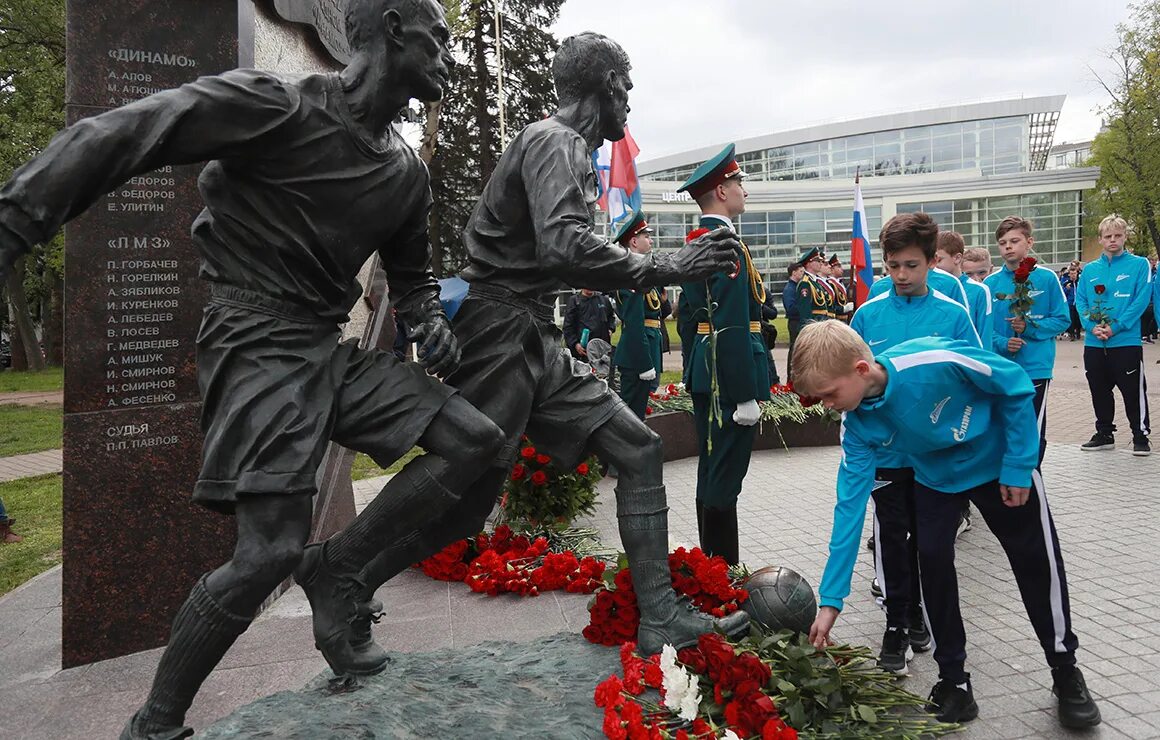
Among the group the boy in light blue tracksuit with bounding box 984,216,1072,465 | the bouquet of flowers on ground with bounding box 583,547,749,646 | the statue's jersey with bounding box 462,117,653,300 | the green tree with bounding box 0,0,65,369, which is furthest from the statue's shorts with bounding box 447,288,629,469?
the green tree with bounding box 0,0,65,369

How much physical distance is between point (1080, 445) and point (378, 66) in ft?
29.5

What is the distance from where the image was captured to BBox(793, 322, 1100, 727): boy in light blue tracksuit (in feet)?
9.62

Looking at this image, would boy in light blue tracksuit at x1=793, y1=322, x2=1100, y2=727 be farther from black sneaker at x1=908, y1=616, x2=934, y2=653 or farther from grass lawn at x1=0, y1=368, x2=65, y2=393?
grass lawn at x1=0, y1=368, x2=65, y2=393

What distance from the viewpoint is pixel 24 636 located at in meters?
4.30

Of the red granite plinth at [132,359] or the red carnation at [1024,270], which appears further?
the red carnation at [1024,270]

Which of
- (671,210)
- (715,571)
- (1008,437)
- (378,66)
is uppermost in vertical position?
(671,210)

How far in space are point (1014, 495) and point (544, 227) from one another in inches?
77.0

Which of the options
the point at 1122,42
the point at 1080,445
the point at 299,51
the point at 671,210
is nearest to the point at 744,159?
the point at 671,210

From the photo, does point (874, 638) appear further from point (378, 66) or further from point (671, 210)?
point (671, 210)

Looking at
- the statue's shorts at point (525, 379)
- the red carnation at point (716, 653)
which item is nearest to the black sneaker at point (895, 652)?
the red carnation at point (716, 653)

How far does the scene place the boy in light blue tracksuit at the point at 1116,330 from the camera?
26.8ft

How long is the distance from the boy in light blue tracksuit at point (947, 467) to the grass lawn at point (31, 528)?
5.36 metres

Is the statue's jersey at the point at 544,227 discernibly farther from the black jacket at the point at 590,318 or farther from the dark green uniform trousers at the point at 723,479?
the black jacket at the point at 590,318

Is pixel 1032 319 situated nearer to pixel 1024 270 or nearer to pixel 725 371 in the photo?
pixel 1024 270
